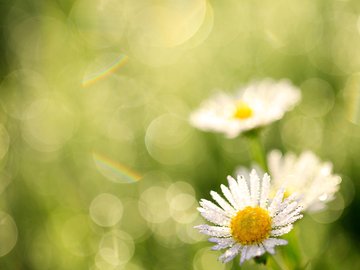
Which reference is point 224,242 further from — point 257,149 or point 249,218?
point 257,149

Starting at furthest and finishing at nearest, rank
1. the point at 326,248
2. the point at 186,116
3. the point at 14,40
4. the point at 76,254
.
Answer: the point at 14,40, the point at 186,116, the point at 76,254, the point at 326,248

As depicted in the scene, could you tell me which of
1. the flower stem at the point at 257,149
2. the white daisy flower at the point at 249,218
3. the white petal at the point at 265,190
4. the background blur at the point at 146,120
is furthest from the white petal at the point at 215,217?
the background blur at the point at 146,120

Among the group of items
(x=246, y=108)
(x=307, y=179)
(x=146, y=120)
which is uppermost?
(x=307, y=179)

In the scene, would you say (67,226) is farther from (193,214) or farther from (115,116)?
(115,116)

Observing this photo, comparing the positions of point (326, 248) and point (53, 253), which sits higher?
point (326, 248)

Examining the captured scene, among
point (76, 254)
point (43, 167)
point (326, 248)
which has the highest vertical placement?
point (326, 248)

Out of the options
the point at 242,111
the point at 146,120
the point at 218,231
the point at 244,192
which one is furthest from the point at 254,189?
the point at 146,120

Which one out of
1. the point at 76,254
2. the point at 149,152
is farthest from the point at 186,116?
the point at 76,254
